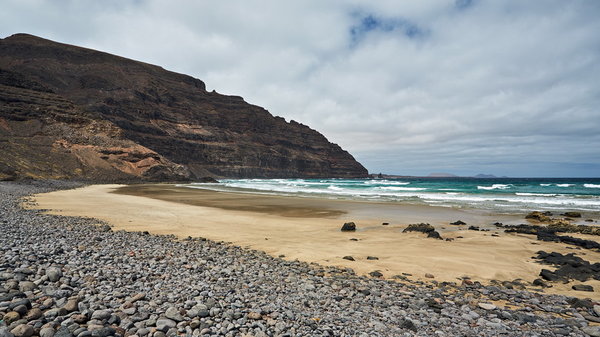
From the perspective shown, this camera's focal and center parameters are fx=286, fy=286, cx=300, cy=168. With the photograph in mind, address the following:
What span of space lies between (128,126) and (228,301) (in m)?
124

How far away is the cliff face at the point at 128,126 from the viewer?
63.5 metres

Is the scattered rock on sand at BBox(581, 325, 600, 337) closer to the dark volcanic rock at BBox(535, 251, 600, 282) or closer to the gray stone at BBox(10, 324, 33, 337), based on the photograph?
the dark volcanic rock at BBox(535, 251, 600, 282)

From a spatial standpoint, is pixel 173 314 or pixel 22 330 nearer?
pixel 22 330

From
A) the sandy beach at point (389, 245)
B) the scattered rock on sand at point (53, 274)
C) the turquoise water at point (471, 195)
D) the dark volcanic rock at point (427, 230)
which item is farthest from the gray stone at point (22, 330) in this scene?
the turquoise water at point (471, 195)

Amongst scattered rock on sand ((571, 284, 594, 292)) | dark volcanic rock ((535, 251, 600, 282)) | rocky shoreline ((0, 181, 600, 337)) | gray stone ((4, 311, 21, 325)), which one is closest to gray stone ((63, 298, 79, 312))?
rocky shoreline ((0, 181, 600, 337))

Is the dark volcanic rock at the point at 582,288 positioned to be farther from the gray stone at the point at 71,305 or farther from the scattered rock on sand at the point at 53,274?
the scattered rock on sand at the point at 53,274

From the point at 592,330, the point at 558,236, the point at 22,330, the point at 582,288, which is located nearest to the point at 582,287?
the point at 582,288

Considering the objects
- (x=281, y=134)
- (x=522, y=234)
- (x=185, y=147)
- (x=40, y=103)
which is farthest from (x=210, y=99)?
(x=522, y=234)

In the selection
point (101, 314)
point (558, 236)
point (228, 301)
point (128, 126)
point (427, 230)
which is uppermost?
point (128, 126)

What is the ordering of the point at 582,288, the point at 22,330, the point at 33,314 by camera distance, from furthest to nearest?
the point at 582,288, the point at 33,314, the point at 22,330

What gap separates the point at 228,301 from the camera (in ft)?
16.2

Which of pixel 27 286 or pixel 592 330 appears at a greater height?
pixel 27 286

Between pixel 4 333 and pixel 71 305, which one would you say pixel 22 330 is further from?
pixel 71 305

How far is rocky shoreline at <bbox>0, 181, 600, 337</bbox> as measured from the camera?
12.8 feet
